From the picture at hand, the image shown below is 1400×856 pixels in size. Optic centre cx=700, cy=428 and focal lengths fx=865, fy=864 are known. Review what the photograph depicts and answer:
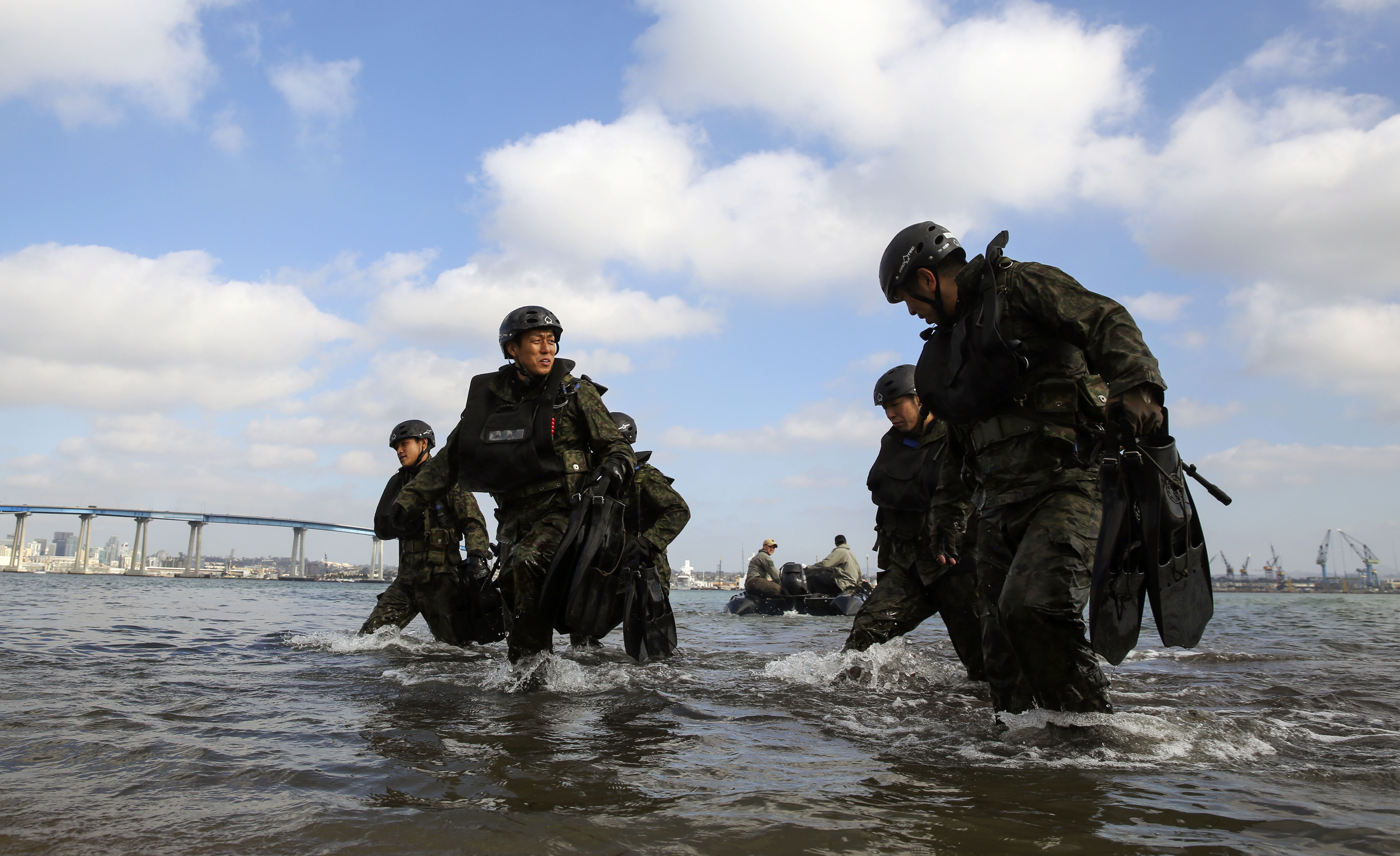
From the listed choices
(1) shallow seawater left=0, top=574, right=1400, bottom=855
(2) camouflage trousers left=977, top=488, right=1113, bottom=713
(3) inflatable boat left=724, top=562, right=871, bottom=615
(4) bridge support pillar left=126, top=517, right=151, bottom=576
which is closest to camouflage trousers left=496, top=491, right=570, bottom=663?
(1) shallow seawater left=0, top=574, right=1400, bottom=855

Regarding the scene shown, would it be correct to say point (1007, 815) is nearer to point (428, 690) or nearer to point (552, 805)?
point (552, 805)

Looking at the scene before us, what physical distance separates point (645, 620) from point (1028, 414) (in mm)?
3046

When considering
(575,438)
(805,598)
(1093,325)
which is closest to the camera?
(1093,325)

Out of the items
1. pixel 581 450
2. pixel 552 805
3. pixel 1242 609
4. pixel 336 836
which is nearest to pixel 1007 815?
pixel 552 805

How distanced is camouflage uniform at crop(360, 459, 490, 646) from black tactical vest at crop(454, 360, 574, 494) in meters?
2.31

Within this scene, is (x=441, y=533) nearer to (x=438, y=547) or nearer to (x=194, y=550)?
(x=438, y=547)

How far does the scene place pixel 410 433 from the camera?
812 centimetres

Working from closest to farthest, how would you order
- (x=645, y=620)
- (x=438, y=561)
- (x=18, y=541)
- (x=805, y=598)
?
(x=645, y=620), (x=438, y=561), (x=805, y=598), (x=18, y=541)

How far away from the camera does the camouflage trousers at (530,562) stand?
499 cm

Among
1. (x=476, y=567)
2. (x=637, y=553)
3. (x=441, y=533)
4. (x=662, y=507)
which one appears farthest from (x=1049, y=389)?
(x=441, y=533)

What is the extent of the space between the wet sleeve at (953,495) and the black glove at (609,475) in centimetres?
180

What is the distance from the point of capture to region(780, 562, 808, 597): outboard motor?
19.5 m

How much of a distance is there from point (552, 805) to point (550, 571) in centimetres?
270

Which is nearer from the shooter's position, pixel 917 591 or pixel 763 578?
pixel 917 591
